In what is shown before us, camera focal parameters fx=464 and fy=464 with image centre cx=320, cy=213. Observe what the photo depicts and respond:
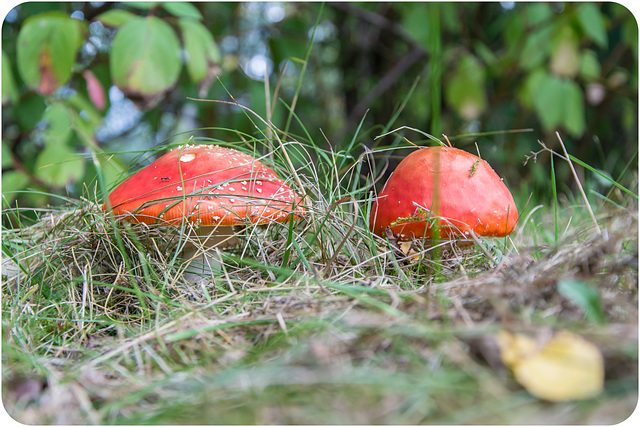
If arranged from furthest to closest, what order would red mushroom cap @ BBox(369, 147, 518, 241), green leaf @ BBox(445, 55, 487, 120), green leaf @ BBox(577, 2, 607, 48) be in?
green leaf @ BBox(445, 55, 487, 120)
green leaf @ BBox(577, 2, 607, 48)
red mushroom cap @ BBox(369, 147, 518, 241)

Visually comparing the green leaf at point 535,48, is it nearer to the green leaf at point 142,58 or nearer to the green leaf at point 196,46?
the green leaf at point 196,46

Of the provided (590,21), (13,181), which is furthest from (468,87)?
(13,181)

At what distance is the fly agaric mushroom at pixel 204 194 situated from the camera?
1052 mm

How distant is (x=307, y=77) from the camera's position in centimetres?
434

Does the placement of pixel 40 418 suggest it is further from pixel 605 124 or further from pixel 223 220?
pixel 605 124

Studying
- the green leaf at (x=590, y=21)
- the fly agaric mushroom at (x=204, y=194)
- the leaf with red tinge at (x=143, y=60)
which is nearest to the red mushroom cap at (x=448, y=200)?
the fly agaric mushroom at (x=204, y=194)

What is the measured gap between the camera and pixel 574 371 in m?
0.52

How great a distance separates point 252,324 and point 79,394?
26 centimetres

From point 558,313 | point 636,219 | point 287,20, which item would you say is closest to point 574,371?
point 558,313

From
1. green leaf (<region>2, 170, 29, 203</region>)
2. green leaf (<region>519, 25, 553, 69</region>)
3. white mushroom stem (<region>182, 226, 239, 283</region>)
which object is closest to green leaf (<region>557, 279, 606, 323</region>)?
white mushroom stem (<region>182, 226, 239, 283</region>)

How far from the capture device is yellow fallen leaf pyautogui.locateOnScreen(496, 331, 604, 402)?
1.66 ft

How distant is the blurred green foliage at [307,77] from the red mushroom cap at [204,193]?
0.30ft

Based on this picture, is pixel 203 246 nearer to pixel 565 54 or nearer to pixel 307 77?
pixel 565 54

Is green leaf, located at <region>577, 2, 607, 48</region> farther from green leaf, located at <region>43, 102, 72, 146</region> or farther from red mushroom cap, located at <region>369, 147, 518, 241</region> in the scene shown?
green leaf, located at <region>43, 102, 72, 146</region>
